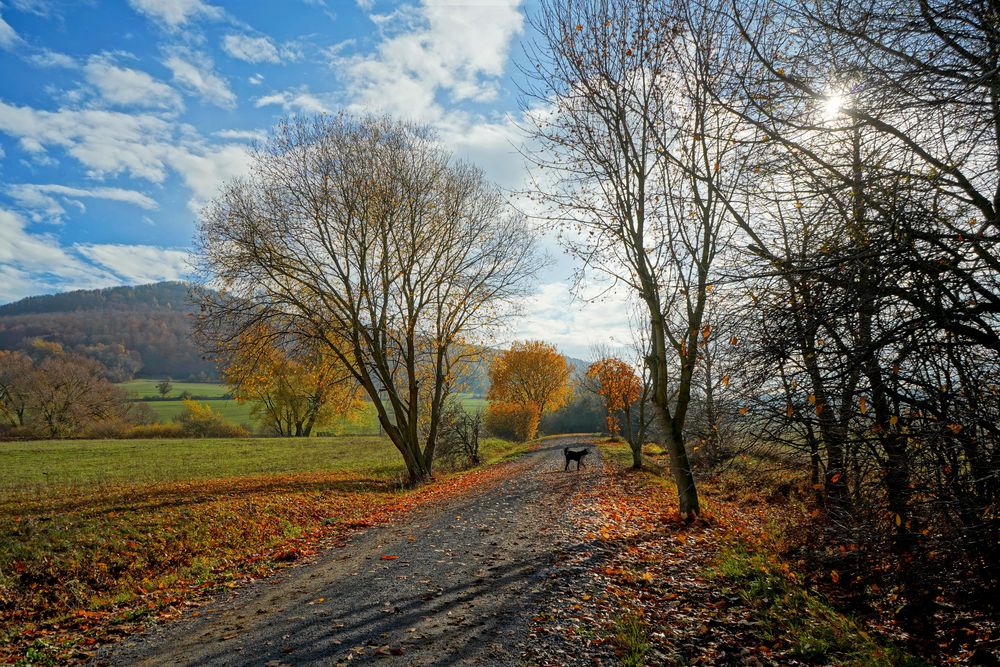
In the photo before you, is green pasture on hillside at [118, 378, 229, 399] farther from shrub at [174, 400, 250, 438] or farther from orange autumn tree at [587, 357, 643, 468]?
orange autumn tree at [587, 357, 643, 468]

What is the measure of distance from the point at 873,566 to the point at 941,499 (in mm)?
2448

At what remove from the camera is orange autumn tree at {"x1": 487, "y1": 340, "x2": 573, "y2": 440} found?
54.4 m

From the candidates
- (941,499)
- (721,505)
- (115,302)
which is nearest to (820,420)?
(941,499)

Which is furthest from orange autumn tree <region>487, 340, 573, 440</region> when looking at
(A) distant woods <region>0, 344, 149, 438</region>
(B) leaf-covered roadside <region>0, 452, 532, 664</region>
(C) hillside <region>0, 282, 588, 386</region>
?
(B) leaf-covered roadside <region>0, 452, 532, 664</region>

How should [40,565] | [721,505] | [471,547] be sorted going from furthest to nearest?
[721,505]
[471,547]
[40,565]

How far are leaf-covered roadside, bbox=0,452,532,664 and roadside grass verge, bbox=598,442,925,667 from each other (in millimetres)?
5887

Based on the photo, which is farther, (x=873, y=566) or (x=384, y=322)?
(x=384, y=322)

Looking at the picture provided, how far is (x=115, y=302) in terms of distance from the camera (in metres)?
113

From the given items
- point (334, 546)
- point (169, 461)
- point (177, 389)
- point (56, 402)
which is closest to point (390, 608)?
point (334, 546)

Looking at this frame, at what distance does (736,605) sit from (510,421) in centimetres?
4526

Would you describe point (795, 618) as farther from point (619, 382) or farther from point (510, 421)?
point (510, 421)

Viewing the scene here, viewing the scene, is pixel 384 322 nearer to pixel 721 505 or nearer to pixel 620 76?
pixel 620 76

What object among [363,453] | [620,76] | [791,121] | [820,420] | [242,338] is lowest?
[363,453]

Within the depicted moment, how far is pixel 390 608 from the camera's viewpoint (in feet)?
20.0
